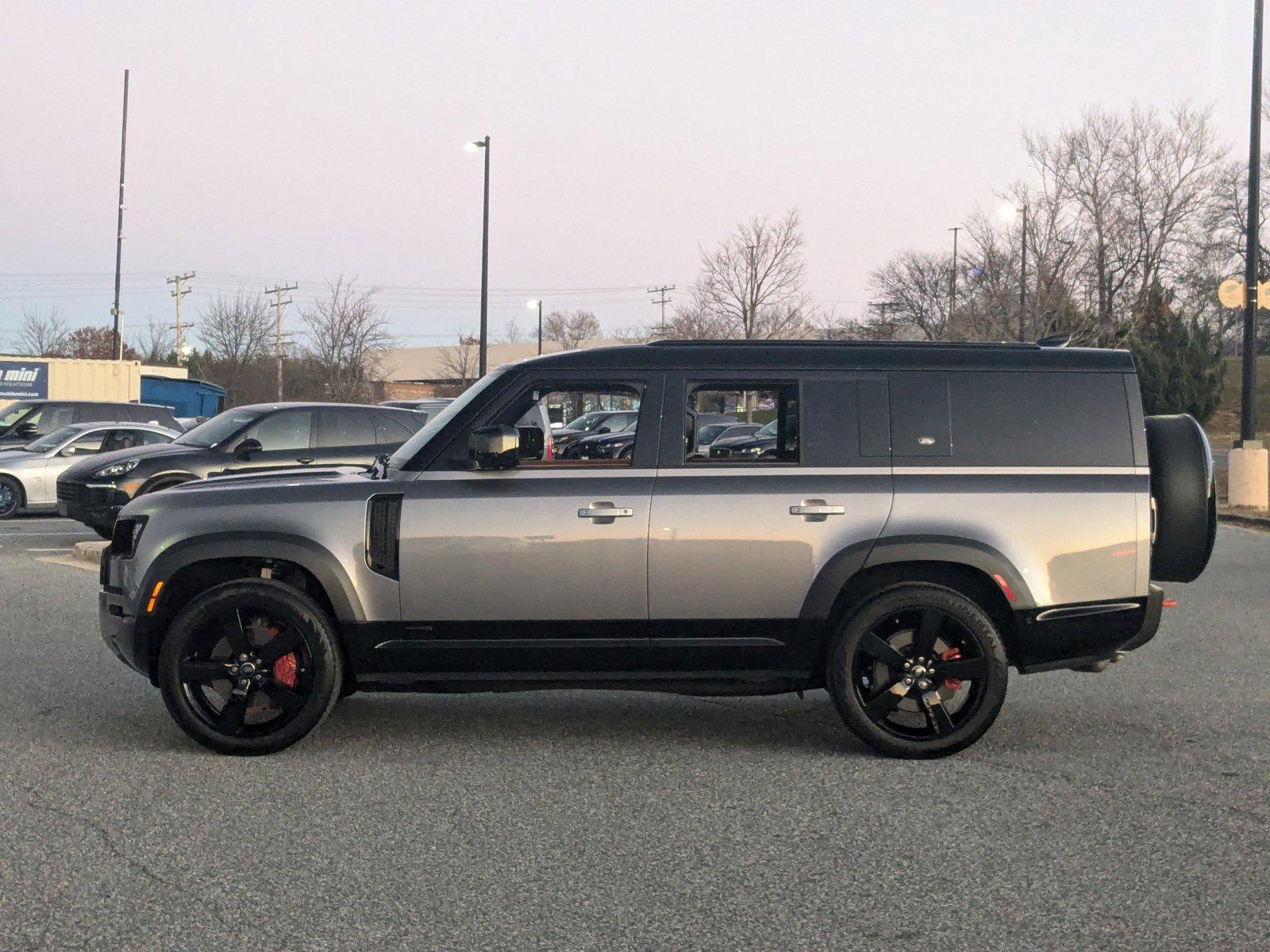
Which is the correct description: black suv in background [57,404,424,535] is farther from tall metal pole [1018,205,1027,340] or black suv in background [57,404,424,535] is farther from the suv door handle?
tall metal pole [1018,205,1027,340]

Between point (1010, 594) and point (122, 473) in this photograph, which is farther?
point (122, 473)

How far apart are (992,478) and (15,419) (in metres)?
22.1

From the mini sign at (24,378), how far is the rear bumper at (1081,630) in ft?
144

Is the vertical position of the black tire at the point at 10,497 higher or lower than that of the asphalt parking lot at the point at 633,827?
higher

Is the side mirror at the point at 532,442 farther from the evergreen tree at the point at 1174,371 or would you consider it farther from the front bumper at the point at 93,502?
the evergreen tree at the point at 1174,371

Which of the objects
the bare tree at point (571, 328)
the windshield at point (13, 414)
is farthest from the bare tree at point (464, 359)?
the windshield at point (13, 414)

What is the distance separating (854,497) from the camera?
6.40 meters

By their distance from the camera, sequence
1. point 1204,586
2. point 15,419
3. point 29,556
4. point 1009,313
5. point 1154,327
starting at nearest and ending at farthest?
point 1204,586, point 29,556, point 15,419, point 1009,313, point 1154,327

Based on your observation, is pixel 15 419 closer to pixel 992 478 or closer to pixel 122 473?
pixel 122 473

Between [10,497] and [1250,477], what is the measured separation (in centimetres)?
1855

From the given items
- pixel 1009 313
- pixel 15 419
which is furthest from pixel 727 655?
pixel 1009 313

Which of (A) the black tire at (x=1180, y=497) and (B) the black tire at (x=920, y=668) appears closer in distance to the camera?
(B) the black tire at (x=920, y=668)

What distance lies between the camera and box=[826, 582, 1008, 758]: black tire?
6312 mm

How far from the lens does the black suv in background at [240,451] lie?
620 inches
